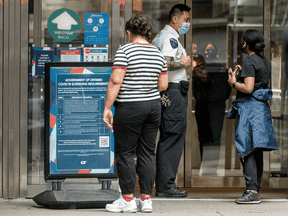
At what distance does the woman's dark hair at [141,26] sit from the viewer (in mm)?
3635

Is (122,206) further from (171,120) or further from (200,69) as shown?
(200,69)

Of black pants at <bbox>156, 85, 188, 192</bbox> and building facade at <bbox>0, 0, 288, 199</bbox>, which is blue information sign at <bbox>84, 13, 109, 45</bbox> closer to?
building facade at <bbox>0, 0, 288, 199</bbox>

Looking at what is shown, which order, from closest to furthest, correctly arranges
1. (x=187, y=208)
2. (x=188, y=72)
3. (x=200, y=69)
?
1. (x=187, y=208)
2. (x=188, y=72)
3. (x=200, y=69)

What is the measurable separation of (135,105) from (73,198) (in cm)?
115

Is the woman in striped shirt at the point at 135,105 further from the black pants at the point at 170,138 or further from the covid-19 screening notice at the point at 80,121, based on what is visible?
the black pants at the point at 170,138

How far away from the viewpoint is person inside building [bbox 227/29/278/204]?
419cm

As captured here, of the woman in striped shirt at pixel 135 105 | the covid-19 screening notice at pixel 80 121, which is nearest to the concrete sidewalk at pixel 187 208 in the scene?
the woman in striped shirt at pixel 135 105

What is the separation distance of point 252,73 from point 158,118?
3.83 ft

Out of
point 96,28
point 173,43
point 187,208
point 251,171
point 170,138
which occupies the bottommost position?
point 187,208

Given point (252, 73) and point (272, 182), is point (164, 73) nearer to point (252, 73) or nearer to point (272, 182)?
point (252, 73)

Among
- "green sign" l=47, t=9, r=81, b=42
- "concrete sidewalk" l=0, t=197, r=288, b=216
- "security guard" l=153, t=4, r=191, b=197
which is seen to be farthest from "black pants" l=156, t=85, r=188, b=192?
"green sign" l=47, t=9, r=81, b=42

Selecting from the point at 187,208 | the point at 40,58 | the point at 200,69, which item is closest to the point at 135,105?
the point at 187,208

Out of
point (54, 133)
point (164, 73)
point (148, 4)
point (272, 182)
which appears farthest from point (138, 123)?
point (272, 182)

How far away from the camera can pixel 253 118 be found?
4219 millimetres
